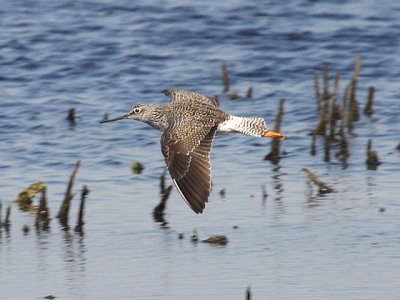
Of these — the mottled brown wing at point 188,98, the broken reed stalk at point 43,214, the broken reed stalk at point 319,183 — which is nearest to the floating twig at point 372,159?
the broken reed stalk at point 319,183

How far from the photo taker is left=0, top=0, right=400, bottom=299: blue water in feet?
26.6

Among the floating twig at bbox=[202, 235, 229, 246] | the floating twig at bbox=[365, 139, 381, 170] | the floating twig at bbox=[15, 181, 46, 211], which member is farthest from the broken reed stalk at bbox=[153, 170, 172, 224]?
the floating twig at bbox=[365, 139, 381, 170]

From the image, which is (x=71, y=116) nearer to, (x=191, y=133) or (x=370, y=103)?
(x=370, y=103)

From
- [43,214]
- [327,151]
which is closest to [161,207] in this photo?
[43,214]

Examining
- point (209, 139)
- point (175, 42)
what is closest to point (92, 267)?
point (209, 139)

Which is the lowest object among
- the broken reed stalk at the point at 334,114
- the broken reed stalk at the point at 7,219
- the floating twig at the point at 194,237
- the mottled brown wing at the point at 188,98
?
the floating twig at the point at 194,237

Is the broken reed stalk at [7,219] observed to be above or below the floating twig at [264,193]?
above

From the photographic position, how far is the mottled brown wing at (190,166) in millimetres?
8599

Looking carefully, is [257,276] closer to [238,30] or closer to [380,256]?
[380,256]

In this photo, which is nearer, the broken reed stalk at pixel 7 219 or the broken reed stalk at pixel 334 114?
the broken reed stalk at pixel 7 219

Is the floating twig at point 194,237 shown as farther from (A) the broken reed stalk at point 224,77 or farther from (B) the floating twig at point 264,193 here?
(A) the broken reed stalk at point 224,77

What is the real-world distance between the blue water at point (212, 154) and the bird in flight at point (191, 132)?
1.99 ft

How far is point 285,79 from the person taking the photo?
16.1 m

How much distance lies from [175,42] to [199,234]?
31.7ft
